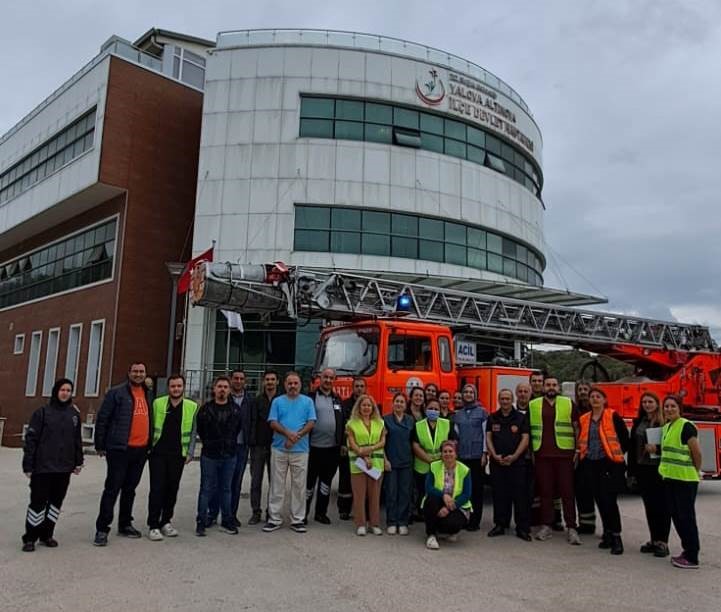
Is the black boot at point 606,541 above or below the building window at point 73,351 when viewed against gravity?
below

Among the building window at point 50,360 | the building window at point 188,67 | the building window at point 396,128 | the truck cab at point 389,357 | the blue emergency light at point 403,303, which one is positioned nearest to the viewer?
the truck cab at point 389,357

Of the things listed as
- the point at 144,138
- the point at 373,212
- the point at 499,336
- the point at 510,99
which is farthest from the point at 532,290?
the point at 144,138

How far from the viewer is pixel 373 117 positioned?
76.4ft

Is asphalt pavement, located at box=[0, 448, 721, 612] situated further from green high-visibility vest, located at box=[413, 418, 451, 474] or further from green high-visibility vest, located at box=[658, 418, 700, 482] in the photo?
green high-visibility vest, located at box=[413, 418, 451, 474]

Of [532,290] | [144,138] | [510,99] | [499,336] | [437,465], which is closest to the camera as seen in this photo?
[437,465]

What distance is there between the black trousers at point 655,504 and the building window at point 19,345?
2917 cm

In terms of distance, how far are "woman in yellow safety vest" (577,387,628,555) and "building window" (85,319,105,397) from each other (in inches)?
793

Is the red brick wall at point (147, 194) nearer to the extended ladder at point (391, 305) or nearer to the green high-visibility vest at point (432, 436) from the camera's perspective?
the extended ladder at point (391, 305)

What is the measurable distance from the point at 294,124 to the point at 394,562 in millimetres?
18860

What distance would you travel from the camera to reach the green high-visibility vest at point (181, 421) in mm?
7328

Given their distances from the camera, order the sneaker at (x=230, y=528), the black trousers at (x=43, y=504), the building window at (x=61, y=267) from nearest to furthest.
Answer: the black trousers at (x=43, y=504) < the sneaker at (x=230, y=528) < the building window at (x=61, y=267)

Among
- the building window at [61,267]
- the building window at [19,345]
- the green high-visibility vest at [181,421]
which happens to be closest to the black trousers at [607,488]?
the green high-visibility vest at [181,421]

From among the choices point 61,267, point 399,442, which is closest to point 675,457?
point 399,442

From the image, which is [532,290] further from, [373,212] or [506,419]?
[506,419]
